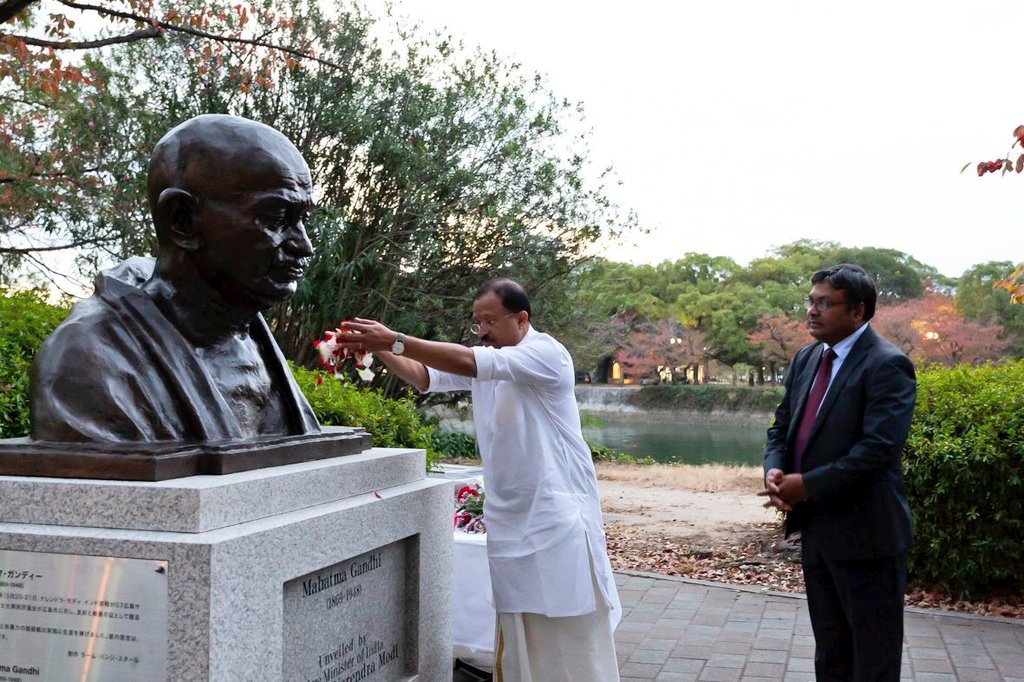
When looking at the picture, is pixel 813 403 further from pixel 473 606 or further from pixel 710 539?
pixel 710 539

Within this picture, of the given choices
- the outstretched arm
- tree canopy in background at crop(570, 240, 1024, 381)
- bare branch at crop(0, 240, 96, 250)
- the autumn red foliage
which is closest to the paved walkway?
the outstretched arm

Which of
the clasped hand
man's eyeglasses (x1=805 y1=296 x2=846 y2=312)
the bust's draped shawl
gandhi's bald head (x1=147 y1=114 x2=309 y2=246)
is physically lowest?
the clasped hand

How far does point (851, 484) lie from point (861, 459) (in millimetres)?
120

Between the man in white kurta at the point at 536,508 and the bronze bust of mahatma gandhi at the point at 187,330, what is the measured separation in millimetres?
536

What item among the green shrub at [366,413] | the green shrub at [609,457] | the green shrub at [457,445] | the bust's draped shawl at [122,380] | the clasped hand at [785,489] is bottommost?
the green shrub at [609,457]

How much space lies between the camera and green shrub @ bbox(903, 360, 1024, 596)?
6184 millimetres

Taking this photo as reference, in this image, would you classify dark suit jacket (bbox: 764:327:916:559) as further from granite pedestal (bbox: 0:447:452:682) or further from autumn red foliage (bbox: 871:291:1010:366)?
autumn red foliage (bbox: 871:291:1010:366)

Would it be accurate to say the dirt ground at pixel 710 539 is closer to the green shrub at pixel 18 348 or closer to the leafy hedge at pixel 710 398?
the green shrub at pixel 18 348

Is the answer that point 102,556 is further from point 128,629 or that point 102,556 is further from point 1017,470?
point 1017,470

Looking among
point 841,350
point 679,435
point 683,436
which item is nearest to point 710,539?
point 841,350

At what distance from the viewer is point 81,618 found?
7.84 ft

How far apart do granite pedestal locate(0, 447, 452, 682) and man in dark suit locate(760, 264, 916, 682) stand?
159cm

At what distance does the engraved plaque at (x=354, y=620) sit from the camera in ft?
8.96

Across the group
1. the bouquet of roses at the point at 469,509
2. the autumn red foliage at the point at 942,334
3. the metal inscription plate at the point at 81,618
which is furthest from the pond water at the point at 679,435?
the metal inscription plate at the point at 81,618
